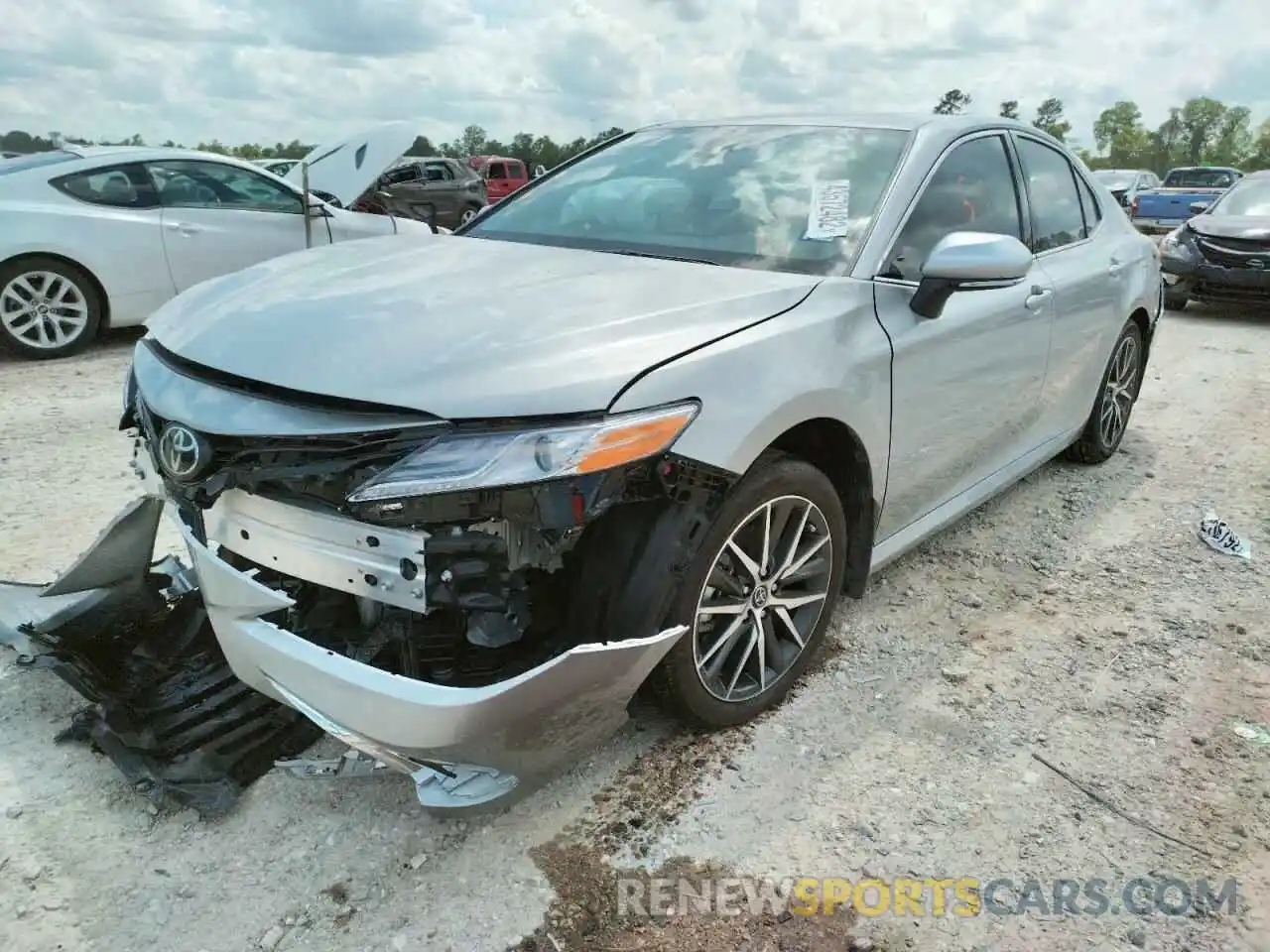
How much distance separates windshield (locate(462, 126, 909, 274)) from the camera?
293cm

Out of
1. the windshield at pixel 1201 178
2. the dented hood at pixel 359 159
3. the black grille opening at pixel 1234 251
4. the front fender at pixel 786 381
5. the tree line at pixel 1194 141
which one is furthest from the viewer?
the tree line at pixel 1194 141

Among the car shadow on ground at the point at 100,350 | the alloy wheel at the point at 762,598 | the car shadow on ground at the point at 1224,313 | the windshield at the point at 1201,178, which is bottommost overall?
the car shadow on ground at the point at 1224,313

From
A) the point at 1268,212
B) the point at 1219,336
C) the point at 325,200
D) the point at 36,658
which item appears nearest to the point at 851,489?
the point at 36,658

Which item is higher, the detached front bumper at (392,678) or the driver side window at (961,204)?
the driver side window at (961,204)

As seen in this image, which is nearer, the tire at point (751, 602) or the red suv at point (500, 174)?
the tire at point (751, 602)

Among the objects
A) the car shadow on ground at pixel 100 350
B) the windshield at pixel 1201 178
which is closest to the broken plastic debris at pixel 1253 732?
the car shadow on ground at pixel 100 350

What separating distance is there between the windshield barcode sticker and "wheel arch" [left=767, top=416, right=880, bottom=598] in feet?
2.05

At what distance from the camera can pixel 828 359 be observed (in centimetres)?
258

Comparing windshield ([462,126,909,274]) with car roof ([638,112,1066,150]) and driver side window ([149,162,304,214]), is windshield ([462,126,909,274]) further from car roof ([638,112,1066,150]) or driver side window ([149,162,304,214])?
driver side window ([149,162,304,214])

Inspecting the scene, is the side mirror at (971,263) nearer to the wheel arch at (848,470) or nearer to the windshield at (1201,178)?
the wheel arch at (848,470)

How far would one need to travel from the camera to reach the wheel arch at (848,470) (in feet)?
8.75

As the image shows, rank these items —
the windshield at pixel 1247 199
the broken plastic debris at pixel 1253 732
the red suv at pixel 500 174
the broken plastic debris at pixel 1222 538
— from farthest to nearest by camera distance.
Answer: the red suv at pixel 500 174 → the windshield at pixel 1247 199 → the broken plastic debris at pixel 1222 538 → the broken plastic debris at pixel 1253 732

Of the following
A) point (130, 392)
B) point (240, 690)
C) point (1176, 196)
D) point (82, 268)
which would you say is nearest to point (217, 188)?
point (82, 268)

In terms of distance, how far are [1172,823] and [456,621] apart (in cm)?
186
